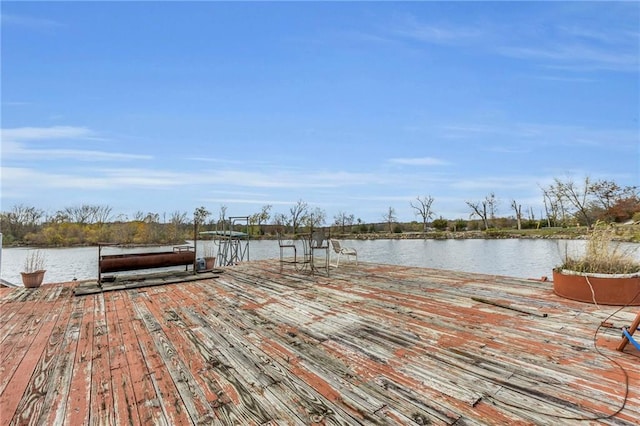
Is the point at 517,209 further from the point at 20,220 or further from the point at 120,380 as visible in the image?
the point at 20,220

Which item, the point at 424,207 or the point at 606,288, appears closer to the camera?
the point at 606,288

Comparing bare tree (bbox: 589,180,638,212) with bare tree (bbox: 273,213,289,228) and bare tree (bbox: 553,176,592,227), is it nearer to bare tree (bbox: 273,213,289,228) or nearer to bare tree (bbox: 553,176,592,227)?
bare tree (bbox: 553,176,592,227)

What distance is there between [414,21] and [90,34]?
7743 mm

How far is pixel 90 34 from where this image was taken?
22.4 feet

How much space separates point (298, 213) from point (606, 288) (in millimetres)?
27577

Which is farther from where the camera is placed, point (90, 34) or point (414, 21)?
point (414, 21)

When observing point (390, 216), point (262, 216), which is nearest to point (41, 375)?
point (262, 216)

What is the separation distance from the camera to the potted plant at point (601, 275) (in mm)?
3041

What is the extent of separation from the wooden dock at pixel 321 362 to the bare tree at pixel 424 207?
103 ft

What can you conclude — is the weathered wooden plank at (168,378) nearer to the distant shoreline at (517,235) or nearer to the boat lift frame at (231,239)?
the distant shoreline at (517,235)

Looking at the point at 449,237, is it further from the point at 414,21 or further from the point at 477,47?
the point at 414,21

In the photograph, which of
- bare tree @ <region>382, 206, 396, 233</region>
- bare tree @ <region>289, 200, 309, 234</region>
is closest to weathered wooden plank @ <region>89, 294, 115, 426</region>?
bare tree @ <region>289, 200, 309, 234</region>

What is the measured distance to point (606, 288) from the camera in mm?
3076

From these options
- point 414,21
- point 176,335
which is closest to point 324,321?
point 176,335
